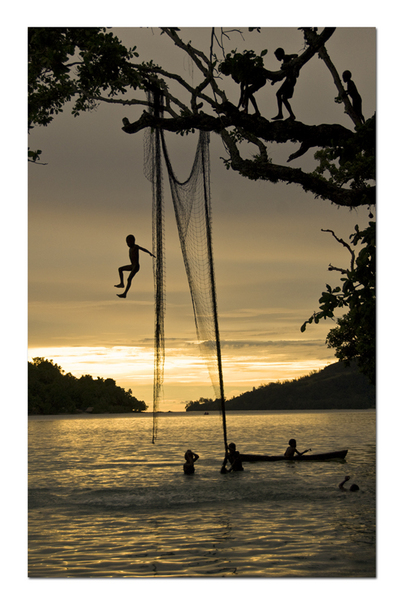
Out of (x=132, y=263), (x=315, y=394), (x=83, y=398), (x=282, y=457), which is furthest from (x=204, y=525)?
(x=315, y=394)

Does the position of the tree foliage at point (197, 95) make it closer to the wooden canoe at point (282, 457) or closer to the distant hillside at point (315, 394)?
the wooden canoe at point (282, 457)

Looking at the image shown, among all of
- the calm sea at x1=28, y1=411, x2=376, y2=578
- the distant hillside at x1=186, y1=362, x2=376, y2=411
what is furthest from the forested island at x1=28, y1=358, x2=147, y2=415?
the calm sea at x1=28, y1=411, x2=376, y2=578

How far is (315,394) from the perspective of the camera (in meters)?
110

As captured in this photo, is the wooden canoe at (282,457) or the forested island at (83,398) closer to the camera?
the wooden canoe at (282,457)

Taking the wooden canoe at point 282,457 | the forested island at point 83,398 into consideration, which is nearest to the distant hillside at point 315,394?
the forested island at point 83,398

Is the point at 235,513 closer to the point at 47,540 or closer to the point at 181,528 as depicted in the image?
the point at 181,528

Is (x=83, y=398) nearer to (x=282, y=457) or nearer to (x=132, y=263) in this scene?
(x=282, y=457)

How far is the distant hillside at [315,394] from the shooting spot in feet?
315

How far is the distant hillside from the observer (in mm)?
95994
